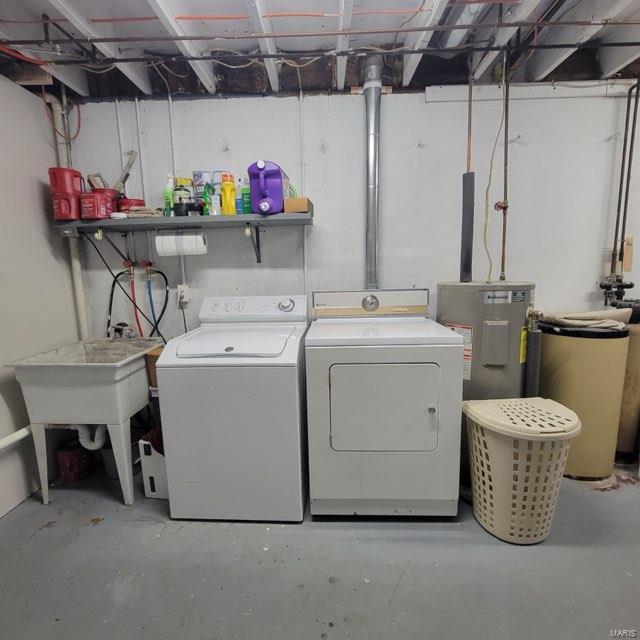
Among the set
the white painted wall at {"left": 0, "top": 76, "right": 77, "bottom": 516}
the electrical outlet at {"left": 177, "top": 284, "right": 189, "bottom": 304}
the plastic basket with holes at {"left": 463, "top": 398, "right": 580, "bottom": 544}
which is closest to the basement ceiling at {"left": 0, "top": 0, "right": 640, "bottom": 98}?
the white painted wall at {"left": 0, "top": 76, "right": 77, "bottom": 516}

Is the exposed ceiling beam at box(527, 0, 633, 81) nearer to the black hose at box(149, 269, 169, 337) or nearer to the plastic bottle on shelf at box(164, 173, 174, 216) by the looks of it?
the plastic bottle on shelf at box(164, 173, 174, 216)

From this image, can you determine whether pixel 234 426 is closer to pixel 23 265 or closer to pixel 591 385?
pixel 23 265

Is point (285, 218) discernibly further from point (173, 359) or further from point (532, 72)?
point (532, 72)

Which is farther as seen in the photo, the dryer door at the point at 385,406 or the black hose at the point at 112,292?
the black hose at the point at 112,292

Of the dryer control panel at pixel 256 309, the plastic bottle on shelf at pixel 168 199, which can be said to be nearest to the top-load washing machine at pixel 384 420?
the dryer control panel at pixel 256 309

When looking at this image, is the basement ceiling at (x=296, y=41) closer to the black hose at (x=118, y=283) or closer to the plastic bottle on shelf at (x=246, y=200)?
the plastic bottle on shelf at (x=246, y=200)

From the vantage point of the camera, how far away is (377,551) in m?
1.53

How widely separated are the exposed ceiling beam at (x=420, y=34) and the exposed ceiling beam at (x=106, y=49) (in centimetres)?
162

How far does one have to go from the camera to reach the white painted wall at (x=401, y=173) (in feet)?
7.30

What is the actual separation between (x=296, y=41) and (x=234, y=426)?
224cm

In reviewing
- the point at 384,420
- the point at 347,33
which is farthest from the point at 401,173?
the point at 384,420

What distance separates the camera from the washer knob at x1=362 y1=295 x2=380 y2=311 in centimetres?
209

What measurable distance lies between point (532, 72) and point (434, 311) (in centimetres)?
167

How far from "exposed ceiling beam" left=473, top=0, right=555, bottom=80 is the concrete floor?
2466 millimetres
